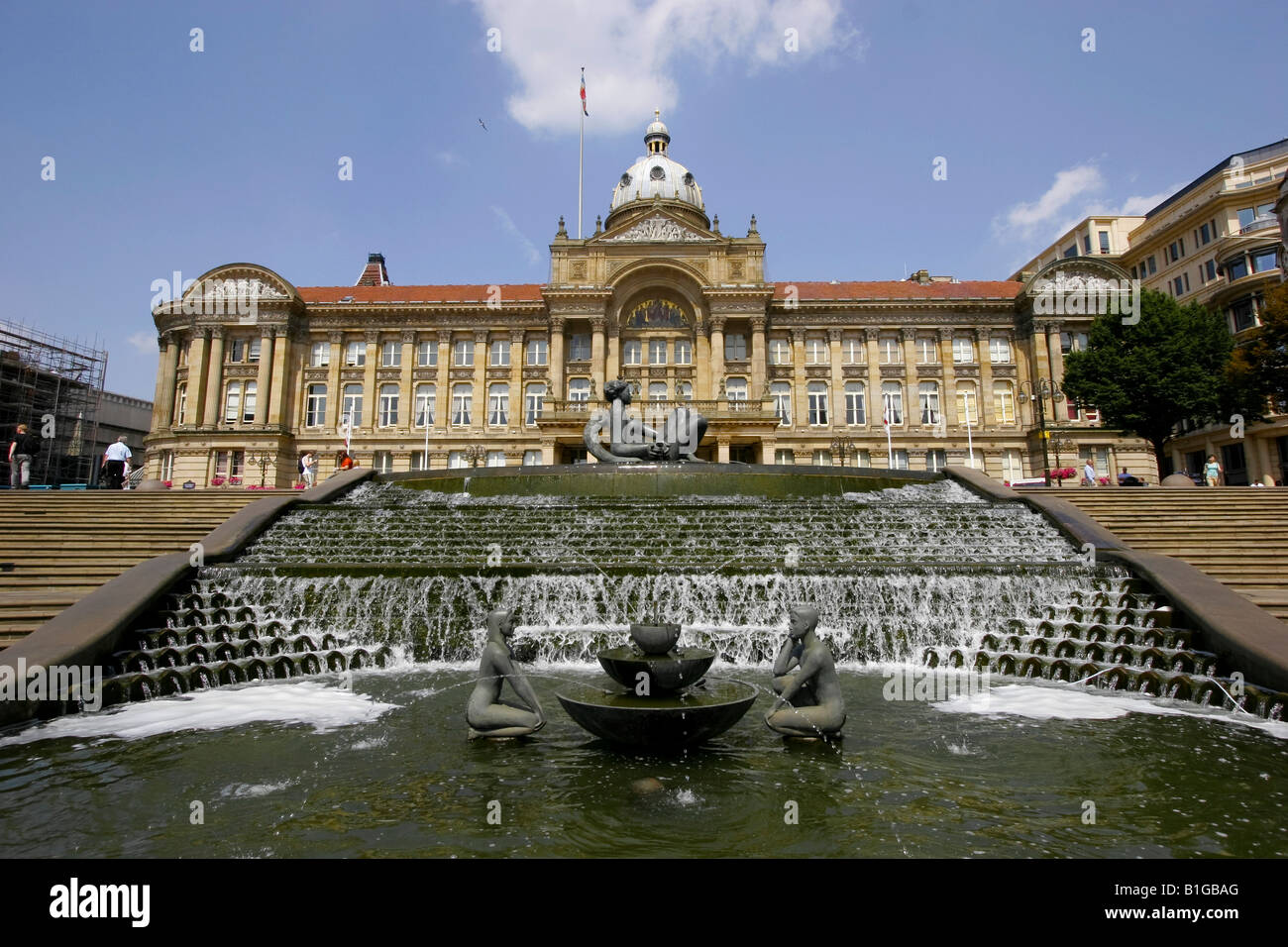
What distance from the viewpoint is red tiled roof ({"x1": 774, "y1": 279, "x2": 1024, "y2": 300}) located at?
53.9m

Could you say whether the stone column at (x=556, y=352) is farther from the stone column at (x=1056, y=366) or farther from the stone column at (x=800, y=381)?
the stone column at (x=1056, y=366)

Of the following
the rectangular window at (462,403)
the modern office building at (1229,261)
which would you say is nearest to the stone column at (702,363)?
the rectangular window at (462,403)

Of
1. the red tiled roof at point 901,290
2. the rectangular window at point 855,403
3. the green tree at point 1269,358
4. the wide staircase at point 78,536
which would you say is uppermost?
the red tiled roof at point 901,290

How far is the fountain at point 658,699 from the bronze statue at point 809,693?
0.42 metres

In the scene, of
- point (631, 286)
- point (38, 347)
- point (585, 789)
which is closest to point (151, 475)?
point (38, 347)

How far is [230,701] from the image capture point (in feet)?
27.0

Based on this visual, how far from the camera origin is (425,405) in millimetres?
52500

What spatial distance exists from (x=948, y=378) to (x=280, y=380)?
4854 centimetres

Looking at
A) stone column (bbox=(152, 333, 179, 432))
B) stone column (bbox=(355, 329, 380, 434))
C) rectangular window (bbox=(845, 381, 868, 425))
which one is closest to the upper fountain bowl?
rectangular window (bbox=(845, 381, 868, 425))

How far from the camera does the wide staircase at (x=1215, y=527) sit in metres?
12.2

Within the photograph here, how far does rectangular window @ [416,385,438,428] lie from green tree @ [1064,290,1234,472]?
42185 millimetres

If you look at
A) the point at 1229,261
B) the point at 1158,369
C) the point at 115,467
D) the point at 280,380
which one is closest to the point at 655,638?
the point at 115,467

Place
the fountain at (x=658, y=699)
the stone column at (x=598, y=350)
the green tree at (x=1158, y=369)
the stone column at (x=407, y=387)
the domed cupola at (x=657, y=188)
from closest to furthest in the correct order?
the fountain at (x=658, y=699) → the green tree at (x=1158, y=369) → the stone column at (x=598, y=350) → the stone column at (x=407, y=387) → the domed cupola at (x=657, y=188)
